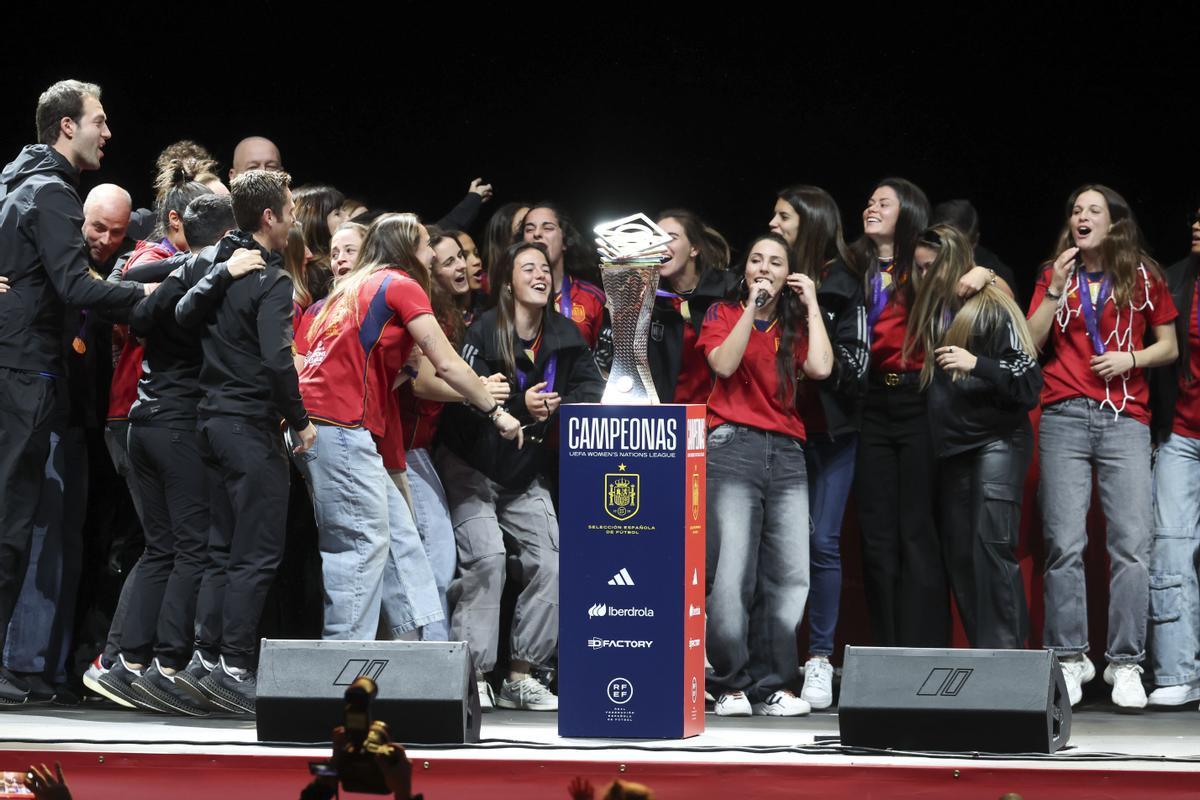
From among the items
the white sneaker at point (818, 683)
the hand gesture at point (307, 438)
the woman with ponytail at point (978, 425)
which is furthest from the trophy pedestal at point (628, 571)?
the woman with ponytail at point (978, 425)

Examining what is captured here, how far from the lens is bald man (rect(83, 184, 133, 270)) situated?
573cm

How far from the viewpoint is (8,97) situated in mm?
7406

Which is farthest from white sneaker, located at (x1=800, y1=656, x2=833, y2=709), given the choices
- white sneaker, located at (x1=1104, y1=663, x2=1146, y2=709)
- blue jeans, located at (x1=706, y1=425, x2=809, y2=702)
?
white sneaker, located at (x1=1104, y1=663, x2=1146, y2=709)

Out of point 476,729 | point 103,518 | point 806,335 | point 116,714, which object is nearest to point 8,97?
point 103,518

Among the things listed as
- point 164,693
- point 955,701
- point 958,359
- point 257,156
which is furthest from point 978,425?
point 257,156

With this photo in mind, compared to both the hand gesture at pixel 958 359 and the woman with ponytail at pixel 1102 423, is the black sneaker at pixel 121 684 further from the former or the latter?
the woman with ponytail at pixel 1102 423

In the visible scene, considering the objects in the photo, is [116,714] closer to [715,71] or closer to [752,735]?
[752,735]

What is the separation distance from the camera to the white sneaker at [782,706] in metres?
5.36

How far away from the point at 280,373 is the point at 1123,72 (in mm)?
Result: 4257

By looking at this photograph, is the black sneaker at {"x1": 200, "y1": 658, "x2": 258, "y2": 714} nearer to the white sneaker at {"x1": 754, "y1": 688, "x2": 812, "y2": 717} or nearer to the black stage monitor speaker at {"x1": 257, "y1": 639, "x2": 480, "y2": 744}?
the black stage monitor speaker at {"x1": 257, "y1": 639, "x2": 480, "y2": 744}

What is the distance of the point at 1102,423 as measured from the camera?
18.6ft

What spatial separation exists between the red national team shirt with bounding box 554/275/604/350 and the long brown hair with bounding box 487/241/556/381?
0.36 m

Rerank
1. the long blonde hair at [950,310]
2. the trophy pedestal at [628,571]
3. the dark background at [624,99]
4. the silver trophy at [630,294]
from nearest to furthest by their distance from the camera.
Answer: the trophy pedestal at [628,571]
the silver trophy at [630,294]
the long blonde hair at [950,310]
the dark background at [624,99]

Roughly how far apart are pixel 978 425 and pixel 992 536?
0.38m
